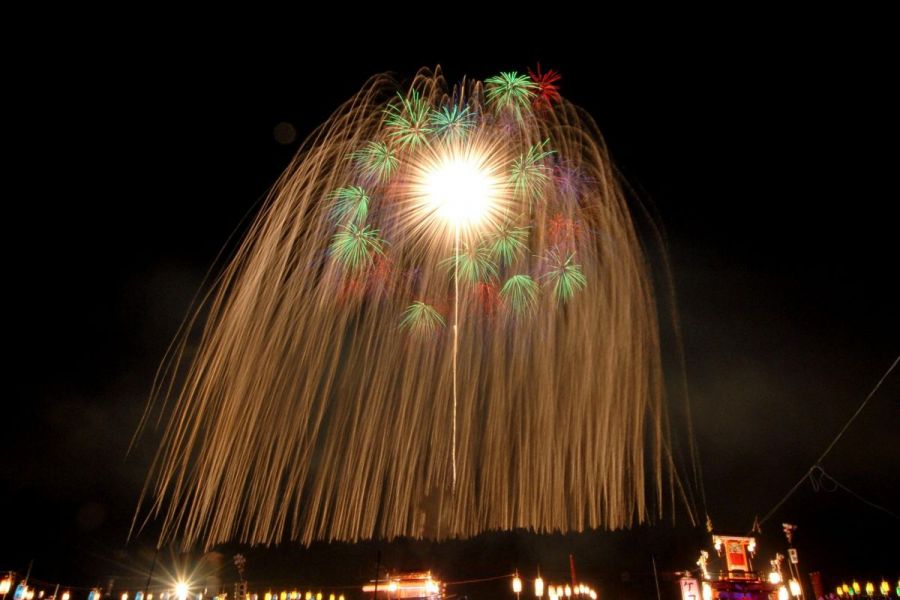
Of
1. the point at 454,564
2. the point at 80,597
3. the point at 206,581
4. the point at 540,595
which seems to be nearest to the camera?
the point at 540,595

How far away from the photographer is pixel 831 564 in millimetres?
55094

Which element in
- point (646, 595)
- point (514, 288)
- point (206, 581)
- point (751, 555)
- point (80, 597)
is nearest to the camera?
point (514, 288)

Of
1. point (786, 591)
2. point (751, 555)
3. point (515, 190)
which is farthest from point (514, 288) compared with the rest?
point (786, 591)

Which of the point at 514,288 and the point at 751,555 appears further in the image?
the point at 751,555

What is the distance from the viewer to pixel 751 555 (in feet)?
91.2

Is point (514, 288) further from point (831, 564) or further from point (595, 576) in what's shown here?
point (831, 564)

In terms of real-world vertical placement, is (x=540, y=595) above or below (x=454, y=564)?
below

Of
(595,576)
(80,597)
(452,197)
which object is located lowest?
(80,597)

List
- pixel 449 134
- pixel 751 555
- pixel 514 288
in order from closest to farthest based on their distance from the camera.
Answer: pixel 449 134, pixel 514 288, pixel 751 555

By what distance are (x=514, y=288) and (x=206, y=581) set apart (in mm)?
48305

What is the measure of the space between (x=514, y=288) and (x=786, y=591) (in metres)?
25.6

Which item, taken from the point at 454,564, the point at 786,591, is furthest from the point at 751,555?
the point at 454,564

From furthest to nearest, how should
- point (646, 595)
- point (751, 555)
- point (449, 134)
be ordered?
point (646, 595) → point (751, 555) → point (449, 134)

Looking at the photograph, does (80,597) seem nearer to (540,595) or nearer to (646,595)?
(540,595)
